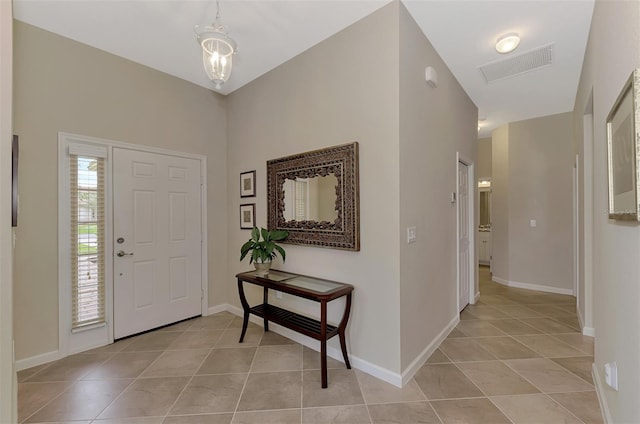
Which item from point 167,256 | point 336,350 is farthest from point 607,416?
point 167,256

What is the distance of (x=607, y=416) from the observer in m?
1.66

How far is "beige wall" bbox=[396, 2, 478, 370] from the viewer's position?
218 cm

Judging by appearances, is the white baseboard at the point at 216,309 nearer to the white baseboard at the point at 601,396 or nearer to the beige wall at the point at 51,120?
the beige wall at the point at 51,120

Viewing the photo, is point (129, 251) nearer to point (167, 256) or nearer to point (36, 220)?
point (167, 256)

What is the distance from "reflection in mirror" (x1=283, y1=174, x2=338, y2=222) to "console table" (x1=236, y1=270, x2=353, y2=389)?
58 centimetres

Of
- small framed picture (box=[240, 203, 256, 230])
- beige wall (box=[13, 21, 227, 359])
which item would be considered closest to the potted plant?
small framed picture (box=[240, 203, 256, 230])

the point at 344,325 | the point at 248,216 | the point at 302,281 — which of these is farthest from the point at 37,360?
the point at 344,325

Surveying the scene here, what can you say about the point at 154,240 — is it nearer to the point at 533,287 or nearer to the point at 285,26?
the point at 285,26

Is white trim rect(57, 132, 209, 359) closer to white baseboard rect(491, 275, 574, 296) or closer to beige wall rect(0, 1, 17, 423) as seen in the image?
beige wall rect(0, 1, 17, 423)

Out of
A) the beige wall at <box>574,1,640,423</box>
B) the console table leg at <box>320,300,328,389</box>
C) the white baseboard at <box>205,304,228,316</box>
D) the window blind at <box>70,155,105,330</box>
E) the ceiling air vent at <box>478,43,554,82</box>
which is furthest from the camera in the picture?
the white baseboard at <box>205,304,228,316</box>

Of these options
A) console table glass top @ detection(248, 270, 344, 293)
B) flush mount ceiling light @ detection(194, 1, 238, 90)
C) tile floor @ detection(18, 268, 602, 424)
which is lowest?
tile floor @ detection(18, 268, 602, 424)

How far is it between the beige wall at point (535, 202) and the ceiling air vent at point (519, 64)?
6.65 ft

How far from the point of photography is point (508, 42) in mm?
2543

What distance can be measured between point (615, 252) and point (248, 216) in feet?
10.2
